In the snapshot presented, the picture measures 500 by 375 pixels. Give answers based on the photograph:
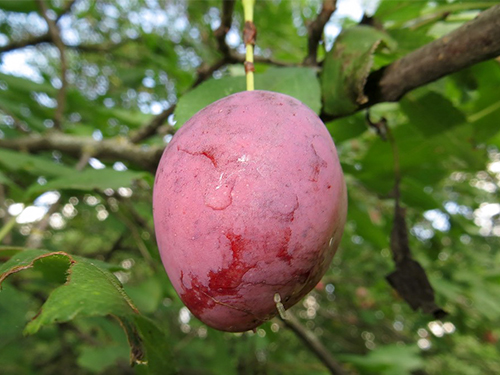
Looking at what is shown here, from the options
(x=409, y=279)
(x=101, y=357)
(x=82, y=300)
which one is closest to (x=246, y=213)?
(x=82, y=300)

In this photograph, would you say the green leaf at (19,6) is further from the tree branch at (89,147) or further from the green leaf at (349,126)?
the green leaf at (349,126)

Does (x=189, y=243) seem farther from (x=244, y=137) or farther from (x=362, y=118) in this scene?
(x=362, y=118)

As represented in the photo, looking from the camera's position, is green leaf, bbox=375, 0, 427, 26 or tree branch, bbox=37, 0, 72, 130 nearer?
green leaf, bbox=375, 0, 427, 26

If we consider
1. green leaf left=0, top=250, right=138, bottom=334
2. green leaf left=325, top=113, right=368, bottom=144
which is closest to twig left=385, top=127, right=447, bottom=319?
green leaf left=325, top=113, right=368, bottom=144

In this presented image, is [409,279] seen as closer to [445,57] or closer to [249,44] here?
[445,57]

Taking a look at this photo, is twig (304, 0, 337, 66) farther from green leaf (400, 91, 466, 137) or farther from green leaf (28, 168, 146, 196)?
green leaf (28, 168, 146, 196)

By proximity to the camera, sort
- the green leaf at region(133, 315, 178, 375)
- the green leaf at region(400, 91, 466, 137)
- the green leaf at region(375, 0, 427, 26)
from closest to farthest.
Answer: the green leaf at region(133, 315, 178, 375) → the green leaf at region(400, 91, 466, 137) → the green leaf at region(375, 0, 427, 26)
